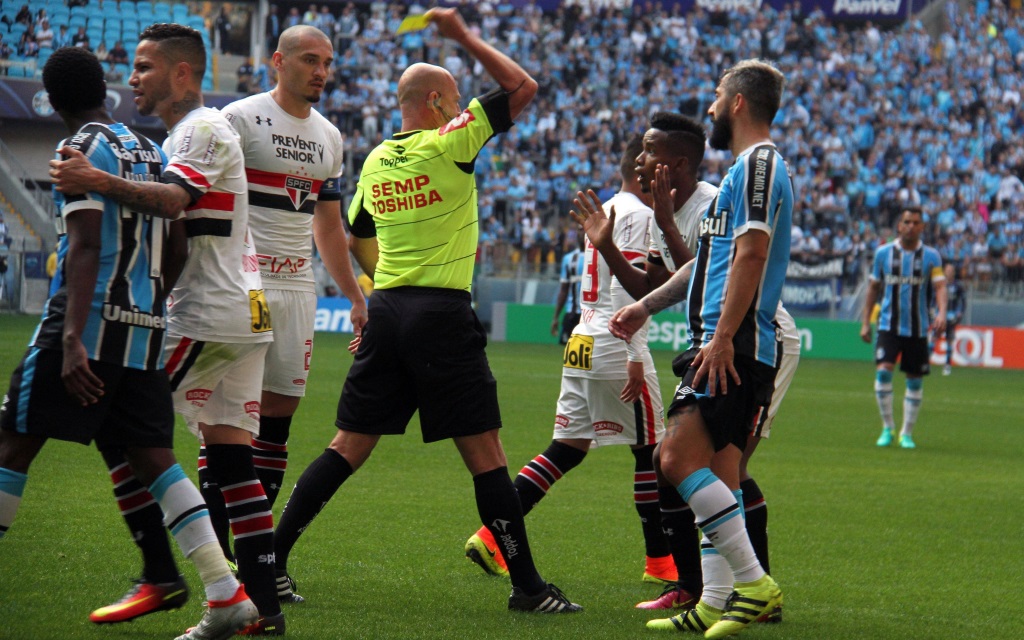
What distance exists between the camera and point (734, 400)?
15.4 ft

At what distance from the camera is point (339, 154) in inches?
227

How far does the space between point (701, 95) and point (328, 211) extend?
31.1 m

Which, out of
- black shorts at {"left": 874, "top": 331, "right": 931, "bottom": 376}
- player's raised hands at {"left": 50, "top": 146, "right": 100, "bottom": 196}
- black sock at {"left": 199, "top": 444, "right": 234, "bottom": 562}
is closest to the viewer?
player's raised hands at {"left": 50, "top": 146, "right": 100, "bottom": 196}

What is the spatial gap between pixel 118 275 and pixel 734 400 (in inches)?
92.2

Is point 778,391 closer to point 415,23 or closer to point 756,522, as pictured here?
point 756,522

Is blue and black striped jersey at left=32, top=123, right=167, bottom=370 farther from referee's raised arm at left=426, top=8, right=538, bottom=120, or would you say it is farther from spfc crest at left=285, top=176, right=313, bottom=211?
referee's raised arm at left=426, top=8, right=538, bottom=120

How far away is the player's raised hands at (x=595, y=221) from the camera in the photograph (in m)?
5.27

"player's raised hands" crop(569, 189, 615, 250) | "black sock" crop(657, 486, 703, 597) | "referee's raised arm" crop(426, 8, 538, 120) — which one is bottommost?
"black sock" crop(657, 486, 703, 597)

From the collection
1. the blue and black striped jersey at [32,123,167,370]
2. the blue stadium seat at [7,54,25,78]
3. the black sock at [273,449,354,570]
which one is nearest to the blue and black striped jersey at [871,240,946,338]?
the black sock at [273,449,354,570]

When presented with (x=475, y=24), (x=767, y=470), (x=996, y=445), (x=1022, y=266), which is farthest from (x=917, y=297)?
(x=475, y=24)

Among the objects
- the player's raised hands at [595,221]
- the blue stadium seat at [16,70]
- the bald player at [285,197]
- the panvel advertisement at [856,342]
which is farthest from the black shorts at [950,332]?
the bald player at [285,197]

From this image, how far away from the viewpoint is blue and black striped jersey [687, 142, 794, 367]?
464 centimetres

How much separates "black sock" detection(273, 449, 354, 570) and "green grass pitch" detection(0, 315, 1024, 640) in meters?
0.32

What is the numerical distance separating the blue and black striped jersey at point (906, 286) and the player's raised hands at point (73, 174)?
10.7 meters
